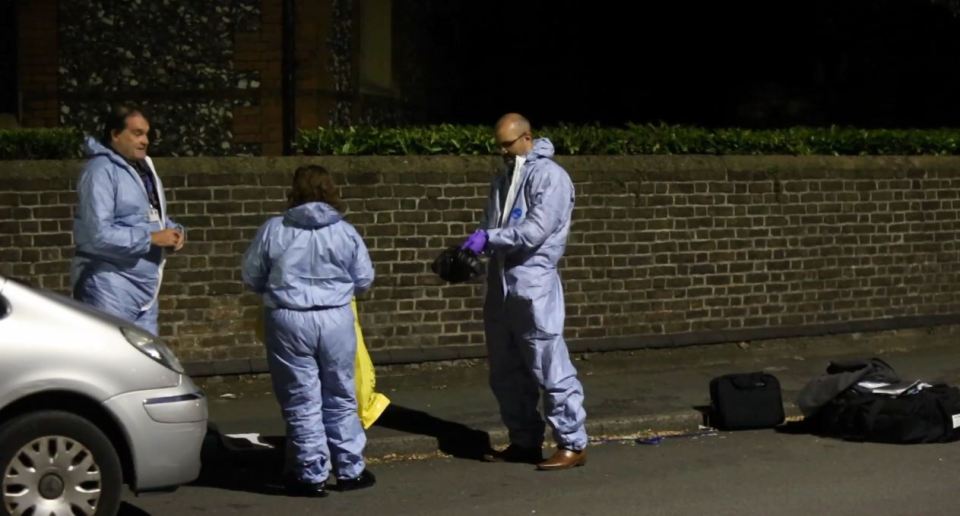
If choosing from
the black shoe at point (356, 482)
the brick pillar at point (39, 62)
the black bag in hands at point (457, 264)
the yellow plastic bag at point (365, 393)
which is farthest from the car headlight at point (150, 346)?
the brick pillar at point (39, 62)

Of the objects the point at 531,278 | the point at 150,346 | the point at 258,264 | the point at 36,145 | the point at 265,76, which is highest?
the point at 265,76

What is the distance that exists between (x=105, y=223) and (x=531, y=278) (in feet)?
7.37

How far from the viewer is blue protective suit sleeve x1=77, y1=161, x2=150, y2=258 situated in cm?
801

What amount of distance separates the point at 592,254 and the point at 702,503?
14.2 feet

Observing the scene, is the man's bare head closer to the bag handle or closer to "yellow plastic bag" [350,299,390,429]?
"yellow plastic bag" [350,299,390,429]

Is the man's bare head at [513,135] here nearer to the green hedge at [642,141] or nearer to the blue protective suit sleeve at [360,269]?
the blue protective suit sleeve at [360,269]

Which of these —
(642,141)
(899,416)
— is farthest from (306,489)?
(642,141)

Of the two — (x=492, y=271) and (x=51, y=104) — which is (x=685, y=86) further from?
Answer: (x=492, y=271)

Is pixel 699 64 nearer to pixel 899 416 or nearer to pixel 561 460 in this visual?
pixel 899 416

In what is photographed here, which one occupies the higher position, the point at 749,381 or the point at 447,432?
the point at 749,381

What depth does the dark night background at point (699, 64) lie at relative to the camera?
17062 mm

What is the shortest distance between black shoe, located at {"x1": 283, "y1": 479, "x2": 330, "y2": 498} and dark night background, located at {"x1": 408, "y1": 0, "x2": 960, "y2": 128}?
8893mm

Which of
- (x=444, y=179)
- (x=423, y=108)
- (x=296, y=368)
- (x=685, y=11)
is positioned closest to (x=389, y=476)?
(x=296, y=368)

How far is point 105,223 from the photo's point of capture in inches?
315
